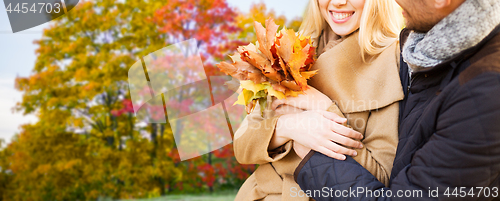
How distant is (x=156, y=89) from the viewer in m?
3.74

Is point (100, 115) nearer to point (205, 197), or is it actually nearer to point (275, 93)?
point (205, 197)

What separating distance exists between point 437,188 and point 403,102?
0.47 meters

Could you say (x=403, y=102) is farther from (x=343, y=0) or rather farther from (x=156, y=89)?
(x=156, y=89)

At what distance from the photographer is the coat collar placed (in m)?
1.56

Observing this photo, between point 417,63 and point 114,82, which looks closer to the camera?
point 417,63

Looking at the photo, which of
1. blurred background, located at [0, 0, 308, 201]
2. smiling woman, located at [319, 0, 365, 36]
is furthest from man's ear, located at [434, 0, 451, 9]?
blurred background, located at [0, 0, 308, 201]

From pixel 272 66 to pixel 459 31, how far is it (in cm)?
73

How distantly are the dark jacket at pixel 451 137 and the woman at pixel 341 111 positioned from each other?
0.15 m

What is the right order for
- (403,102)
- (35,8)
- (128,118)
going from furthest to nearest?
1. (128,118)
2. (35,8)
3. (403,102)

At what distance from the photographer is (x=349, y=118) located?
1616 millimetres

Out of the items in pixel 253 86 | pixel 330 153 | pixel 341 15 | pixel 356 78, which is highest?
pixel 341 15

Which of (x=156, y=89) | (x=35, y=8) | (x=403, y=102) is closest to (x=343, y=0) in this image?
(x=403, y=102)

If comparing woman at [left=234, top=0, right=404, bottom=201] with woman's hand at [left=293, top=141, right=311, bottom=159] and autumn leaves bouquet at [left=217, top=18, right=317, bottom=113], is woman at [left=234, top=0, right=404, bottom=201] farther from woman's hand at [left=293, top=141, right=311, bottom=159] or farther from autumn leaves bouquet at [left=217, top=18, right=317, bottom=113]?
autumn leaves bouquet at [left=217, top=18, right=317, bottom=113]

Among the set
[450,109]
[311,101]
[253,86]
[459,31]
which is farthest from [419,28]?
[253,86]
